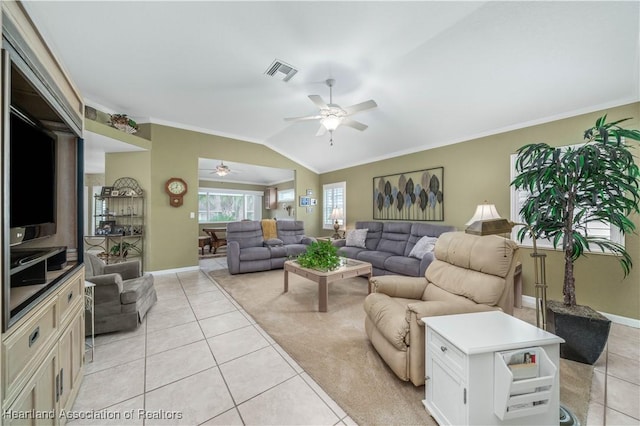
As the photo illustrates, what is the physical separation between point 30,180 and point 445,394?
2623 mm

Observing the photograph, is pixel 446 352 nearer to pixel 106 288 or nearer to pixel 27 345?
pixel 27 345

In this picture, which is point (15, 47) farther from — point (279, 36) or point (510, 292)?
point (510, 292)

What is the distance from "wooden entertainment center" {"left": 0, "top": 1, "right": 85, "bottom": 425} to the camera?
0.89 meters

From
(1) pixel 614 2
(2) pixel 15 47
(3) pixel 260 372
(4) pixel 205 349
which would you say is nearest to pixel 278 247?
(4) pixel 205 349

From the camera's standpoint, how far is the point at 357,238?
5.16 meters

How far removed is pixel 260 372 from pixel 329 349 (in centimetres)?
62

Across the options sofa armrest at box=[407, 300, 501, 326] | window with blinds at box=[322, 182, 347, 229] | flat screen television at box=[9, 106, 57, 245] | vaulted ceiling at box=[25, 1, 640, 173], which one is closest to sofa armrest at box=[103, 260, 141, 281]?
flat screen television at box=[9, 106, 57, 245]

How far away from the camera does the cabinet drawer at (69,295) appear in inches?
54.9

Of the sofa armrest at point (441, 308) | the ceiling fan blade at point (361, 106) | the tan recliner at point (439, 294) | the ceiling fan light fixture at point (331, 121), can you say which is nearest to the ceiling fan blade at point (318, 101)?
the ceiling fan light fixture at point (331, 121)

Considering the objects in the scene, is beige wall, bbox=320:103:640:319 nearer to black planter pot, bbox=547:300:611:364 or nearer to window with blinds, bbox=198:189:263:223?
black planter pot, bbox=547:300:611:364

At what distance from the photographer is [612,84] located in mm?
2572

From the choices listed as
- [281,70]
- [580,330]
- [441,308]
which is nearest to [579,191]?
[580,330]

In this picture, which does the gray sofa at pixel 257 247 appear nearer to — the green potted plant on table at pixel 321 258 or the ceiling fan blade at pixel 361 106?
the green potted plant on table at pixel 321 258

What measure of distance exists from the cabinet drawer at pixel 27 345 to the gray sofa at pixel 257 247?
3503mm
